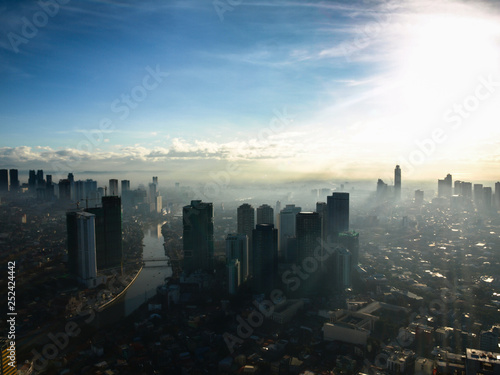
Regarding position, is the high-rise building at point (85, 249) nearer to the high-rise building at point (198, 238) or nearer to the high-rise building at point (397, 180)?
the high-rise building at point (198, 238)

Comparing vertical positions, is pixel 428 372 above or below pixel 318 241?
below

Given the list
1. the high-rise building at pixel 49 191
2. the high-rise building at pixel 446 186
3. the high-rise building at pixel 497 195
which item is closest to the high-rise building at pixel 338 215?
the high-rise building at pixel 446 186

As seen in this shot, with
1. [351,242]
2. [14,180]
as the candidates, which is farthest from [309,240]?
[14,180]

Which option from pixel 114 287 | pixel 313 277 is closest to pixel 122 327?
pixel 114 287

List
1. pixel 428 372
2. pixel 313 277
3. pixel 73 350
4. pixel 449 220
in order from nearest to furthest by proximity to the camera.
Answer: pixel 428 372 < pixel 73 350 < pixel 313 277 < pixel 449 220

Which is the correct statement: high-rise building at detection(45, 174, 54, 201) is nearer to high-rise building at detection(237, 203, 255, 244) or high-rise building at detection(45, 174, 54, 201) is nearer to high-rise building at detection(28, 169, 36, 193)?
high-rise building at detection(28, 169, 36, 193)

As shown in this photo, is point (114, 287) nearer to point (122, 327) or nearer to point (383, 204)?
point (122, 327)
